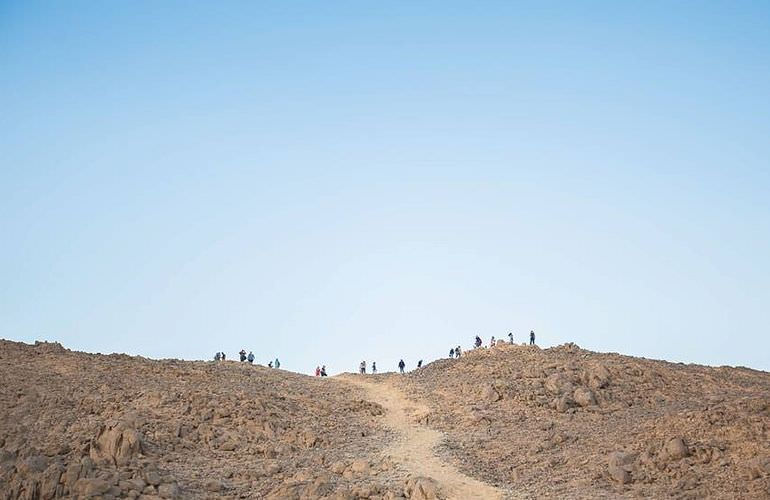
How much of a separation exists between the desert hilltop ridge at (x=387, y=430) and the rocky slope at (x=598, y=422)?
0.08 m

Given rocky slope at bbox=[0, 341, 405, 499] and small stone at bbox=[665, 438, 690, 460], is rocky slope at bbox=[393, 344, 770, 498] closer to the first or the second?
small stone at bbox=[665, 438, 690, 460]

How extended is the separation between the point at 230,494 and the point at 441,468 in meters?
7.19

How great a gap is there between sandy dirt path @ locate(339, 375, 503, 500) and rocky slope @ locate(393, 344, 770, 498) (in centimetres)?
62

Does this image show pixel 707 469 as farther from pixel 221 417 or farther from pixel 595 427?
pixel 221 417

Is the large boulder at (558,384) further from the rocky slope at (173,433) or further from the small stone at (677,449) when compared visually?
the small stone at (677,449)

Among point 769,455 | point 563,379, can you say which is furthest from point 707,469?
point 563,379

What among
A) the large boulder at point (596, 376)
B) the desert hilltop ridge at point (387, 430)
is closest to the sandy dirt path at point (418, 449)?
the desert hilltop ridge at point (387, 430)

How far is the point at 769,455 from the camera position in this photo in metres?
24.6

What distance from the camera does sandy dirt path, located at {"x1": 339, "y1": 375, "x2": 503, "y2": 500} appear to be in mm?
26219

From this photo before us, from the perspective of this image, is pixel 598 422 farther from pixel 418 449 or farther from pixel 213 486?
pixel 213 486

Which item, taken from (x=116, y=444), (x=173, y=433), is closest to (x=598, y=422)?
(x=173, y=433)

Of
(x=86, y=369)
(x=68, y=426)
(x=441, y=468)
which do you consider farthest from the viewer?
(x=86, y=369)

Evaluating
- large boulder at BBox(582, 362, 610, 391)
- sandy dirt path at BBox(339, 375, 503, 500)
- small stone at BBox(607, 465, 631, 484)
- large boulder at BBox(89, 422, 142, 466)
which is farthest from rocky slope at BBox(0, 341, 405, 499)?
large boulder at BBox(582, 362, 610, 391)

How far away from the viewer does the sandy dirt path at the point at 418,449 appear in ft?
86.0
